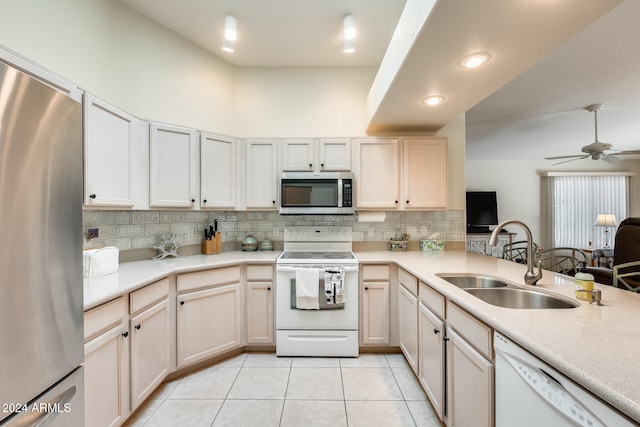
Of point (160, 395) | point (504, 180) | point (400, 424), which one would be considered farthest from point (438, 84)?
point (504, 180)

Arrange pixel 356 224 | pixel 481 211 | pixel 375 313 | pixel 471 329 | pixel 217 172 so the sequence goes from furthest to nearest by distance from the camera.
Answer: pixel 481 211 → pixel 356 224 → pixel 217 172 → pixel 375 313 → pixel 471 329

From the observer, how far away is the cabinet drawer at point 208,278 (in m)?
2.15

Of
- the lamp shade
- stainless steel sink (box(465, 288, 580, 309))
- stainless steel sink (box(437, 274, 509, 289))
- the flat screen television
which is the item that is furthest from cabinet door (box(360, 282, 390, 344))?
→ the lamp shade

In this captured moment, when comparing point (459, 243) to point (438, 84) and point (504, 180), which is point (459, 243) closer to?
point (438, 84)

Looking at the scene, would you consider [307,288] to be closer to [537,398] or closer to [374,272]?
[374,272]

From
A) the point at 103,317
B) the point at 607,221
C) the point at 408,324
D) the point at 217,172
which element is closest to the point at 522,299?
the point at 408,324

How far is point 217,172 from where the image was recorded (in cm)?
263

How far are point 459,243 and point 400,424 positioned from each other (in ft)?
6.54

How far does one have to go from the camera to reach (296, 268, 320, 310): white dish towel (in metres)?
2.40

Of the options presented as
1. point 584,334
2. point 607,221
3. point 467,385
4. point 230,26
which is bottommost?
point 467,385

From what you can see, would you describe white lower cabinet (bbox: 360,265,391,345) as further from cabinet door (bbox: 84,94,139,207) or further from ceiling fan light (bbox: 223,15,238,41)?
ceiling fan light (bbox: 223,15,238,41)

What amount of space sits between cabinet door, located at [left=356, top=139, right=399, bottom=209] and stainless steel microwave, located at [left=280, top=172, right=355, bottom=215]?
0.23 meters

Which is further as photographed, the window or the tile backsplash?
the window

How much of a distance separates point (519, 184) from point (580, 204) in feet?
4.77
